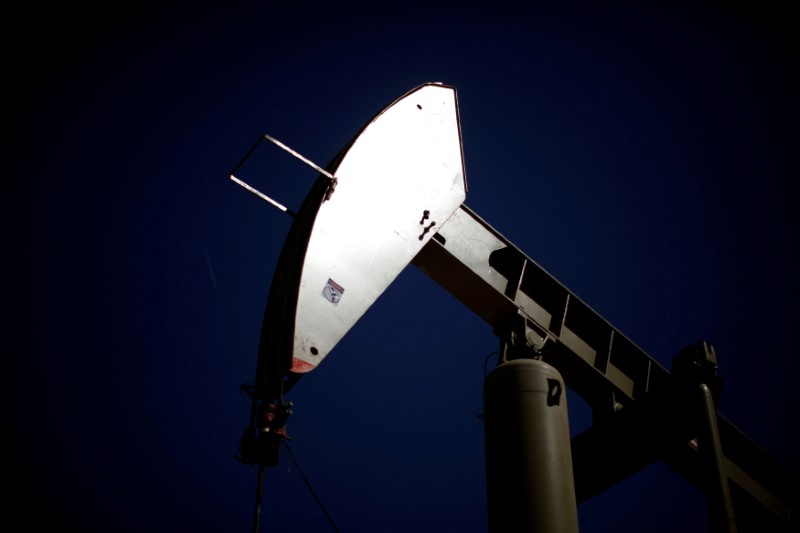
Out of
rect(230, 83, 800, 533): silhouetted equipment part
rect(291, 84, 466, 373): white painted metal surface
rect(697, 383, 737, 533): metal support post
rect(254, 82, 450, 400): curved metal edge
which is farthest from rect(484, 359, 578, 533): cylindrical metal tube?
rect(254, 82, 450, 400): curved metal edge

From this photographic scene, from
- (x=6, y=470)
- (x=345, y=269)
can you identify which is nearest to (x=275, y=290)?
(x=345, y=269)

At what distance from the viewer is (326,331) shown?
4324 mm

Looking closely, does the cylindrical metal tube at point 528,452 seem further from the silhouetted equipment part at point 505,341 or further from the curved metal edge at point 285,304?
the curved metal edge at point 285,304

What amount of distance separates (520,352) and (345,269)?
1.78m

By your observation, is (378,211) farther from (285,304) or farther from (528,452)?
(528,452)

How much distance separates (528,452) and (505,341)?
1.45 metres

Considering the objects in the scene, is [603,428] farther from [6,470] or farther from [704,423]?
[6,470]

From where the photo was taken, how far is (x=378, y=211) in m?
4.98

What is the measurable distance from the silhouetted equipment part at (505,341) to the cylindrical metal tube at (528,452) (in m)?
0.01

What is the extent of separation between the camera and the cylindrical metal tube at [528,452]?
3906mm

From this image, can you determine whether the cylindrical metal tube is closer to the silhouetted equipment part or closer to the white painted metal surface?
the silhouetted equipment part

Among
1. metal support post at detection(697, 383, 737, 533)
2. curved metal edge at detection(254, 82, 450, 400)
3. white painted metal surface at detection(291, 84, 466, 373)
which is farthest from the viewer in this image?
white painted metal surface at detection(291, 84, 466, 373)

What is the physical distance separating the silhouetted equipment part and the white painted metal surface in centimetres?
1

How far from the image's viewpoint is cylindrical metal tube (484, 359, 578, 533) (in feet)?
12.8
